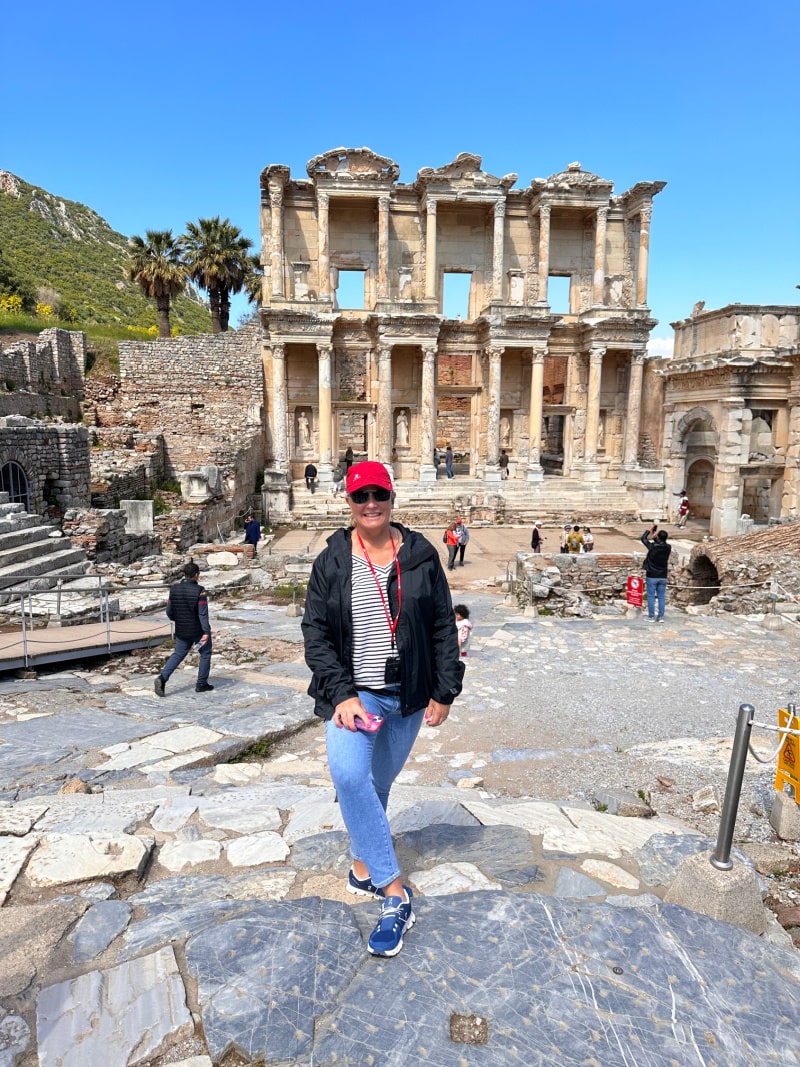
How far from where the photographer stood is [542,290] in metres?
29.0

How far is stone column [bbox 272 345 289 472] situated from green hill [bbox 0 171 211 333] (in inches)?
757

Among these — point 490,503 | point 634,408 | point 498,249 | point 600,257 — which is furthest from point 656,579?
point 600,257

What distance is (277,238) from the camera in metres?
27.8

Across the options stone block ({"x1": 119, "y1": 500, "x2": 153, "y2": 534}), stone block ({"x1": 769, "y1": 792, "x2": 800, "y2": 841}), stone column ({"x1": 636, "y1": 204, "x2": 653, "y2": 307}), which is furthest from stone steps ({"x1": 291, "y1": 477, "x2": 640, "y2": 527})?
stone block ({"x1": 769, "y1": 792, "x2": 800, "y2": 841})

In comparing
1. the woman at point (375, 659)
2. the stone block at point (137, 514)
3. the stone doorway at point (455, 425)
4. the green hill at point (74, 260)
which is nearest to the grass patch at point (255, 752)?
the woman at point (375, 659)

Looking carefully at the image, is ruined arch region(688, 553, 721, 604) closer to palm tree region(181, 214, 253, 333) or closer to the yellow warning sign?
the yellow warning sign

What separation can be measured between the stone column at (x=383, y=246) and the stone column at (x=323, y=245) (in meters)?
2.18

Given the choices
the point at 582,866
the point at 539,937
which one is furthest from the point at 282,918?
the point at 582,866

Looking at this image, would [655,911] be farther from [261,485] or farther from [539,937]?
[261,485]

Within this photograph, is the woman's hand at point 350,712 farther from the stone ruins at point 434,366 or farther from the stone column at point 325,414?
the stone column at point 325,414

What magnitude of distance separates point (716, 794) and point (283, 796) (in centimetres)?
334

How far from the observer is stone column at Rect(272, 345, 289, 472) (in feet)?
89.3

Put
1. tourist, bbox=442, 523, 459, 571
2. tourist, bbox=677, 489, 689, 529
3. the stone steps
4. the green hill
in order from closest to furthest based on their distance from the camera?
tourist, bbox=442, 523, 459, 571 → the stone steps → tourist, bbox=677, 489, 689, 529 → the green hill

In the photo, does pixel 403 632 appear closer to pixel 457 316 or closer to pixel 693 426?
pixel 693 426
